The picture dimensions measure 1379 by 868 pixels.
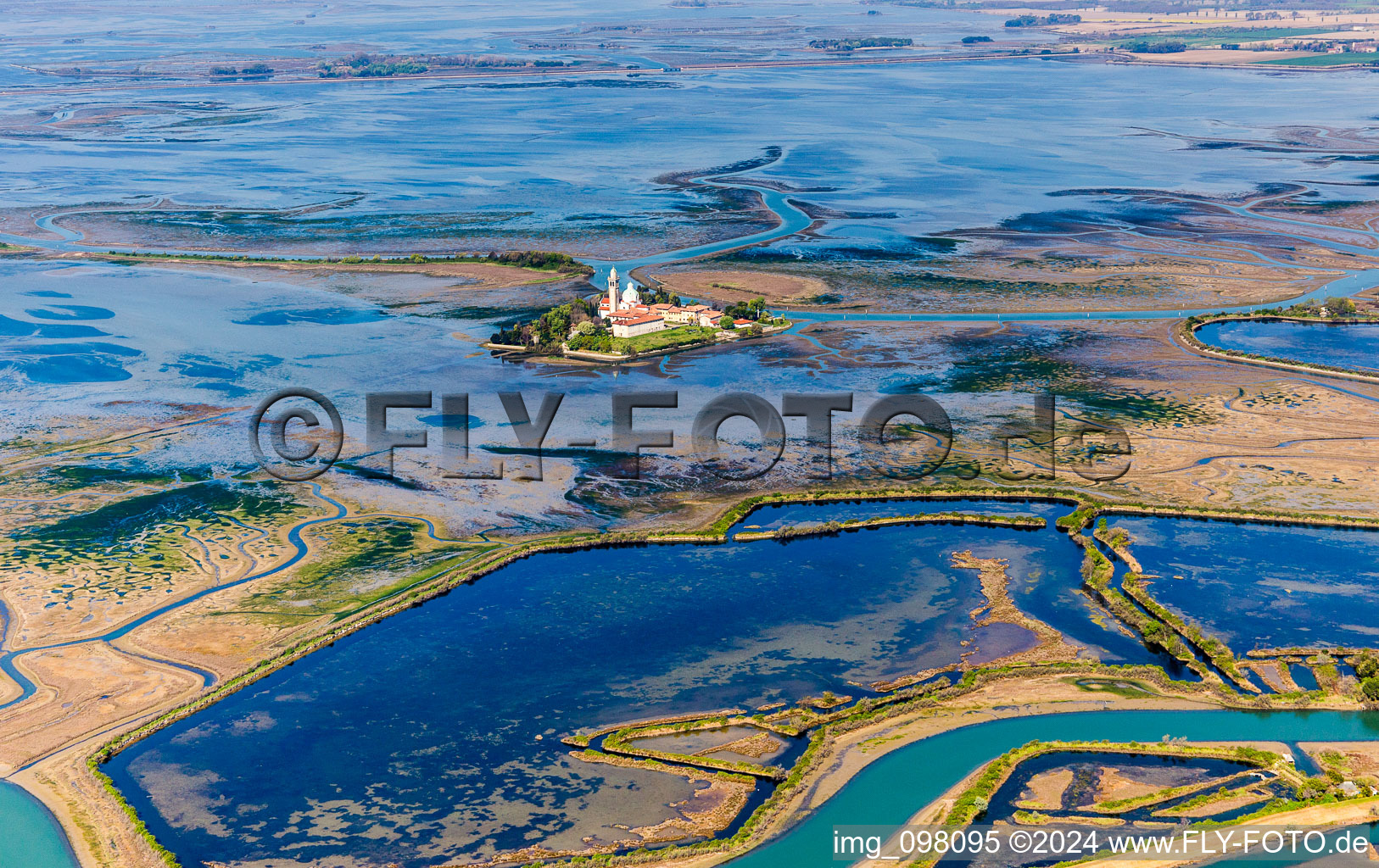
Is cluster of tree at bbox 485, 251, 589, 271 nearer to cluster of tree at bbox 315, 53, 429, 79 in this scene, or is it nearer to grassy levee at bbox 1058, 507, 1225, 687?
grassy levee at bbox 1058, 507, 1225, 687

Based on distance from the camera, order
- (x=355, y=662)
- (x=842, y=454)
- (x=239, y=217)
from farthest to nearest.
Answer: (x=239, y=217) → (x=842, y=454) → (x=355, y=662)

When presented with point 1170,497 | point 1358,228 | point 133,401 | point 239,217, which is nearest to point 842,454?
point 1170,497

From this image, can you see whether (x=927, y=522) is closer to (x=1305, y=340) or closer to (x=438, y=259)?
(x=1305, y=340)

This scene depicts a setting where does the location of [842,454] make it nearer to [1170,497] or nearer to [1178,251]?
[1170,497]

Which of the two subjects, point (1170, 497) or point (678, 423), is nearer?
point (1170, 497)

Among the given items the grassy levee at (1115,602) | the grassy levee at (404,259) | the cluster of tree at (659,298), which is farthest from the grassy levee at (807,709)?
the grassy levee at (404,259)

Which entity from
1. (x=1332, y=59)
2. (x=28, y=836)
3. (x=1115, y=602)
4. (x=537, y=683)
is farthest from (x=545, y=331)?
(x=1332, y=59)
